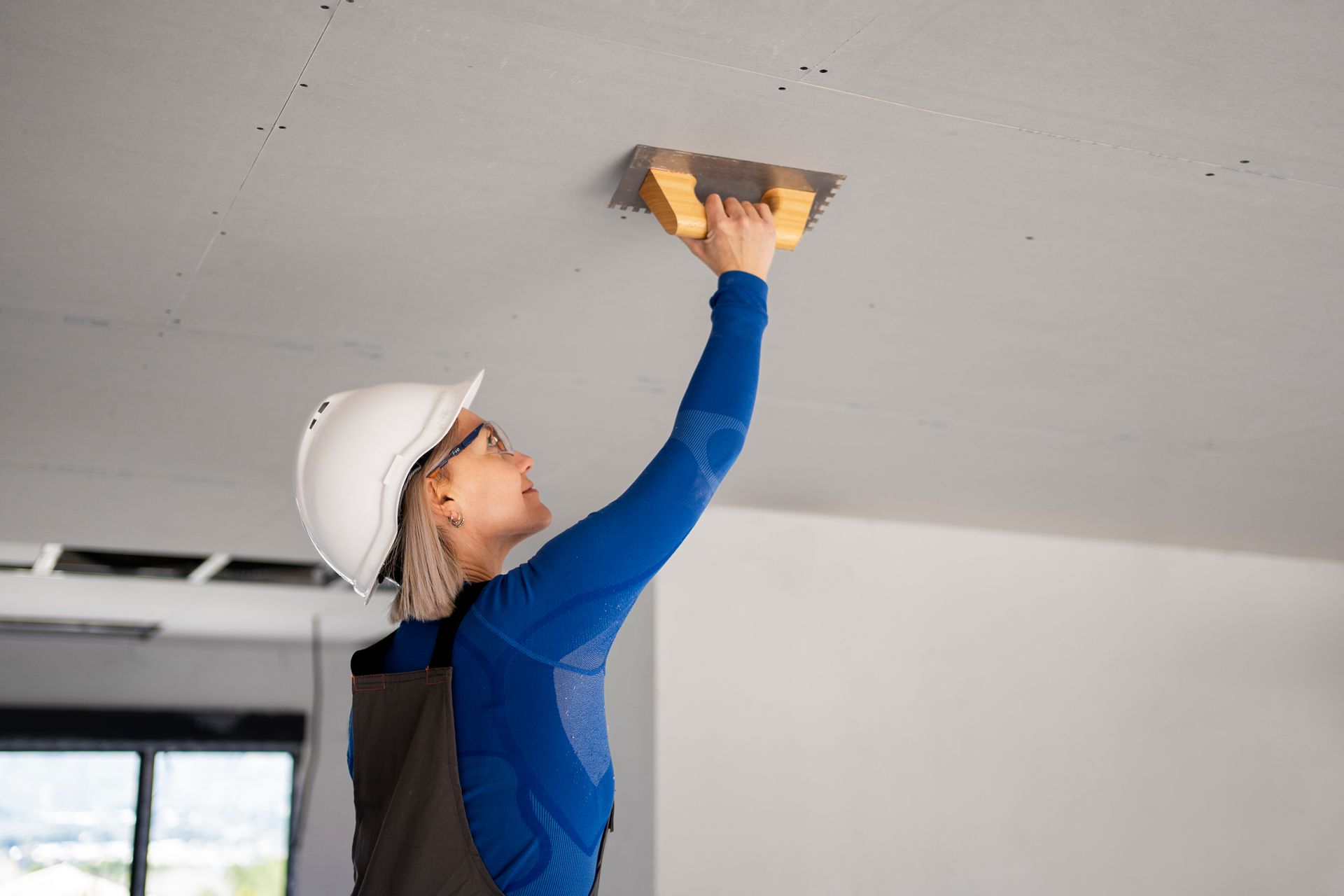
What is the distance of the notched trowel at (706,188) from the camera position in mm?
1864

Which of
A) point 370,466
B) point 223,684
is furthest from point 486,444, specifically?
point 223,684

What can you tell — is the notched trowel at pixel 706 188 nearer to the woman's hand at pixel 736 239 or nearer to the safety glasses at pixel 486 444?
the woman's hand at pixel 736 239

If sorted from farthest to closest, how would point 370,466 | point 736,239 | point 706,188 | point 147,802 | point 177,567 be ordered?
point 147,802 < point 177,567 < point 706,188 < point 736,239 < point 370,466

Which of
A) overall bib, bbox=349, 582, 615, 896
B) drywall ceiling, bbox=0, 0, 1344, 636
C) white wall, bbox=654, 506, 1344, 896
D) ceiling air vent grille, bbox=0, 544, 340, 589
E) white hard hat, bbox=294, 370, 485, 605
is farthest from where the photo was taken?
ceiling air vent grille, bbox=0, 544, 340, 589

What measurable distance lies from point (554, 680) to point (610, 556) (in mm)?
174

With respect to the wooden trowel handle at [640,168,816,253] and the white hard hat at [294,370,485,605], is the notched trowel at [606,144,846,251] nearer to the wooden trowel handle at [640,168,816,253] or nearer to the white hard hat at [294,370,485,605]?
the wooden trowel handle at [640,168,816,253]

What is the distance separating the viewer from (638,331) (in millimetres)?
2557

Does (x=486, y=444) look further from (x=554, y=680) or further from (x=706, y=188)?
(x=706, y=188)

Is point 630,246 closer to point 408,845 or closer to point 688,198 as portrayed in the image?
point 688,198

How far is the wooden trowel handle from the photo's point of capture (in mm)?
1869

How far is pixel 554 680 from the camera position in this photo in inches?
55.8

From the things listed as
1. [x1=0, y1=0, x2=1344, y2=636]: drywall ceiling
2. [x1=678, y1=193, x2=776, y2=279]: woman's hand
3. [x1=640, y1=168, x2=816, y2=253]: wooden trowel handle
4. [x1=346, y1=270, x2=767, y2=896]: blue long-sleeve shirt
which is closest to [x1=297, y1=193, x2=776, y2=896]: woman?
[x1=346, y1=270, x2=767, y2=896]: blue long-sleeve shirt

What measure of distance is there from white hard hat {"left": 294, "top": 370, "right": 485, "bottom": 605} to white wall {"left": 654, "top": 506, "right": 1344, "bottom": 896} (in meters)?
2.06

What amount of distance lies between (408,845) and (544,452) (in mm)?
2008
